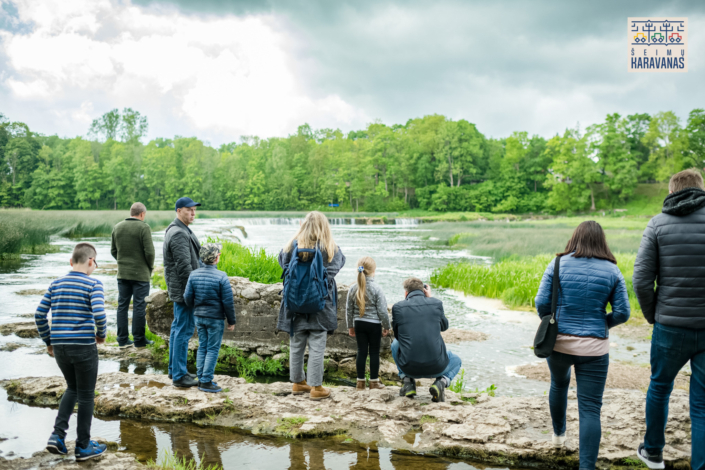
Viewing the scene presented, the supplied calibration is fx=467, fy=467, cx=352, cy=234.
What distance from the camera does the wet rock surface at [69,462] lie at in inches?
118

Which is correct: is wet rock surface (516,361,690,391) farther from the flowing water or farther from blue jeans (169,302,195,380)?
blue jeans (169,302,195,380)

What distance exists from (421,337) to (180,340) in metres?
2.40

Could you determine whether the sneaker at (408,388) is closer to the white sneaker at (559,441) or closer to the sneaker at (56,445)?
the white sneaker at (559,441)

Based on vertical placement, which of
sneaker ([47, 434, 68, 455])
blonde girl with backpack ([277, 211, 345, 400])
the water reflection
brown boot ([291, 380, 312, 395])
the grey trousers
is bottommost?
the water reflection

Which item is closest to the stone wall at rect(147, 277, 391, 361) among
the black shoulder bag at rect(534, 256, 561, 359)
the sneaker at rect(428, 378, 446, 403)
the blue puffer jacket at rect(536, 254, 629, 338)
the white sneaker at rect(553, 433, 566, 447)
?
the sneaker at rect(428, 378, 446, 403)

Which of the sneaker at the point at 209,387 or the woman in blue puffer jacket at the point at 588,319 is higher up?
the woman in blue puffer jacket at the point at 588,319

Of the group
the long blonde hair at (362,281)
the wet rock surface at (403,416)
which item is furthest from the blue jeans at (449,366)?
the long blonde hair at (362,281)

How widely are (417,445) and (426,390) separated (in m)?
1.21

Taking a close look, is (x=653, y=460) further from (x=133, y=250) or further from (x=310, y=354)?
(x=133, y=250)

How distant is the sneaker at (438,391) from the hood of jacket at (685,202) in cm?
230

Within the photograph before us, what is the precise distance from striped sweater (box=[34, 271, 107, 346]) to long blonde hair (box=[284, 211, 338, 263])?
168 centimetres

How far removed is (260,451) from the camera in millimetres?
3408

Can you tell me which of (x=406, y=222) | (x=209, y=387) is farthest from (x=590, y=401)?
(x=406, y=222)

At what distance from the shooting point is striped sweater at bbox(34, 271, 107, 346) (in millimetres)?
3137
